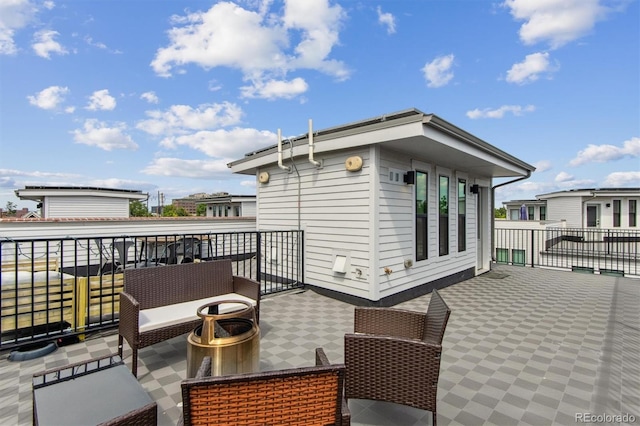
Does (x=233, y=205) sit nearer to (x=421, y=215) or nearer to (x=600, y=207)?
(x=421, y=215)

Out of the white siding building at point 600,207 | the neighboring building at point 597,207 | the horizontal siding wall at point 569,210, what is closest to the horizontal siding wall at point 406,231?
the neighboring building at point 597,207

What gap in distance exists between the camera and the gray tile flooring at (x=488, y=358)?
6.90 ft

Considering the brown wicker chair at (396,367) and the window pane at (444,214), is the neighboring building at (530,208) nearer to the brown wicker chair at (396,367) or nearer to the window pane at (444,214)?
the window pane at (444,214)

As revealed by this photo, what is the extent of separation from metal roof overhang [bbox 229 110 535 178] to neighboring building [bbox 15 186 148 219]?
1130 cm

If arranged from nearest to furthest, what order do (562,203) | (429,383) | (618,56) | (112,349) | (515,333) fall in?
(429,383) < (112,349) < (515,333) < (618,56) < (562,203)

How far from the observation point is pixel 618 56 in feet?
18.7

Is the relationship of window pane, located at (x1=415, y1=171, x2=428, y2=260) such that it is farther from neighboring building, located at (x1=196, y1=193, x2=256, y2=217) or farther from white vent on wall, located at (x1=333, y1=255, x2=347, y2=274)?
neighboring building, located at (x1=196, y1=193, x2=256, y2=217)

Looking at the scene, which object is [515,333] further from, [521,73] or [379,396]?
[521,73]

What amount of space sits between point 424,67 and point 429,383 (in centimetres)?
786

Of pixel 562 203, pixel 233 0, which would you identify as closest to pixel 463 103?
pixel 233 0

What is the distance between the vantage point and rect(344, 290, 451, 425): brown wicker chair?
1.83 metres

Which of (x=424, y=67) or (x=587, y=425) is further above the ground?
(x=424, y=67)

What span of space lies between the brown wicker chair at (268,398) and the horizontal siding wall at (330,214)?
3.47m

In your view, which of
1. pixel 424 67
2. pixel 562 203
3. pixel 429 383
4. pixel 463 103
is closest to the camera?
pixel 429 383
